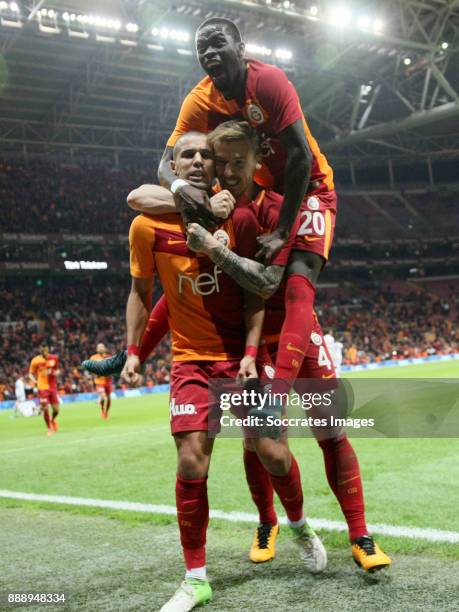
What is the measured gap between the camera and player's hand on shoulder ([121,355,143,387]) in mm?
3412

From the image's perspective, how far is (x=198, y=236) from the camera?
9.75 feet

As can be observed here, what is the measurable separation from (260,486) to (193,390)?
3.14 feet

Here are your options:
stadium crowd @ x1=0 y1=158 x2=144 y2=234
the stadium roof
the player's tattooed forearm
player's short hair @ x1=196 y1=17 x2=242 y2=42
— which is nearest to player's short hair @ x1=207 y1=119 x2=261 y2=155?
player's short hair @ x1=196 y1=17 x2=242 y2=42

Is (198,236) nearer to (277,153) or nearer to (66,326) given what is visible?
(277,153)

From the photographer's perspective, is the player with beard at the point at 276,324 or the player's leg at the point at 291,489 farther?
the player's leg at the point at 291,489

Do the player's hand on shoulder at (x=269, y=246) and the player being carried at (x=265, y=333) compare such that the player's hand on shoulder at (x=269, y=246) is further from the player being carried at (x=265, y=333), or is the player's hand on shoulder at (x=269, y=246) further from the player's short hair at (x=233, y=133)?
the player's short hair at (x=233, y=133)

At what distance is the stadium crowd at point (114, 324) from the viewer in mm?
26531

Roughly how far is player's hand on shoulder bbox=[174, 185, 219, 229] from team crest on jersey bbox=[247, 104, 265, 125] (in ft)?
1.74

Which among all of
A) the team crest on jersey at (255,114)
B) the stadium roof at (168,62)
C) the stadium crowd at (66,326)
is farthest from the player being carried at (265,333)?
the stadium crowd at (66,326)

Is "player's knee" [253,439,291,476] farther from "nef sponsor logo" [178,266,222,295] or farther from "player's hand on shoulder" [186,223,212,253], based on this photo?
"player's hand on shoulder" [186,223,212,253]

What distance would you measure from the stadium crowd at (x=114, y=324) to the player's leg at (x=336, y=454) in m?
21.4

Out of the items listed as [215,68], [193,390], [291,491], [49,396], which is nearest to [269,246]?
[193,390]

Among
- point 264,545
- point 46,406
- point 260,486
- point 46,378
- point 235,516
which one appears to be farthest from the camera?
point 46,378

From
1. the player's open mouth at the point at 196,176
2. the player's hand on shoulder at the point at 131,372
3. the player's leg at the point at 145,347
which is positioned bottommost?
the player's hand on shoulder at the point at 131,372
